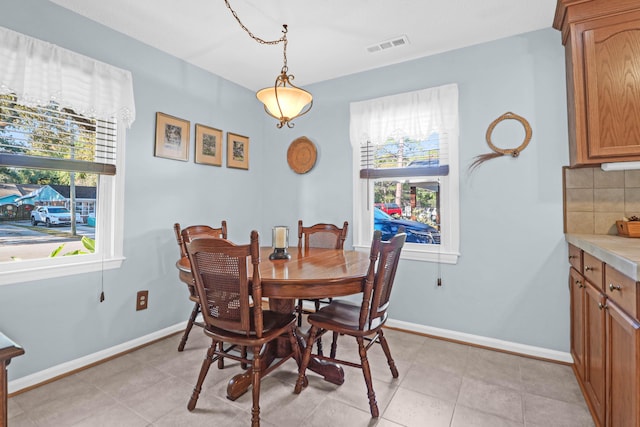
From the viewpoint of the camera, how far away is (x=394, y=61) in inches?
117

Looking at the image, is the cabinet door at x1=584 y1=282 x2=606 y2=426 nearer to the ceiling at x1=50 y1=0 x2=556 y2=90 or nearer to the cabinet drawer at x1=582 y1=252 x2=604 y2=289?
the cabinet drawer at x1=582 y1=252 x2=604 y2=289

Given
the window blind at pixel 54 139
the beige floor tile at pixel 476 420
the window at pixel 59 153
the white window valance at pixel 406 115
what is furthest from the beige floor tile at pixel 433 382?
the window blind at pixel 54 139

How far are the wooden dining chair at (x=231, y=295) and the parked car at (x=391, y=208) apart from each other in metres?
1.75

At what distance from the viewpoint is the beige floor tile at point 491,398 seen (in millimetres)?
1766

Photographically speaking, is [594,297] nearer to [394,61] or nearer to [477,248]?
[477,248]

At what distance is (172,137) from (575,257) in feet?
10.5

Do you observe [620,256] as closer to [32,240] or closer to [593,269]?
[593,269]

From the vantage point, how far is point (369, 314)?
1.77m

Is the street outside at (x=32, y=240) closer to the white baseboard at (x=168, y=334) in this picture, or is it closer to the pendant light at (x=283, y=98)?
the white baseboard at (x=168, y=334)

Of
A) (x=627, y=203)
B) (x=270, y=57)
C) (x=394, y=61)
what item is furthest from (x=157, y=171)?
(x=627, y=203)

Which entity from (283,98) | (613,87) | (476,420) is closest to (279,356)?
(476,420)

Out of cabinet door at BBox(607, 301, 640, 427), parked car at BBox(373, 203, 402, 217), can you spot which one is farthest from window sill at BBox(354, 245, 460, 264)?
cabinet door at BBox(607, 301, 640, 427)

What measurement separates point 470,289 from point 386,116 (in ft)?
5.54

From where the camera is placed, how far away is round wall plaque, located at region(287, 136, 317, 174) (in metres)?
3.46
